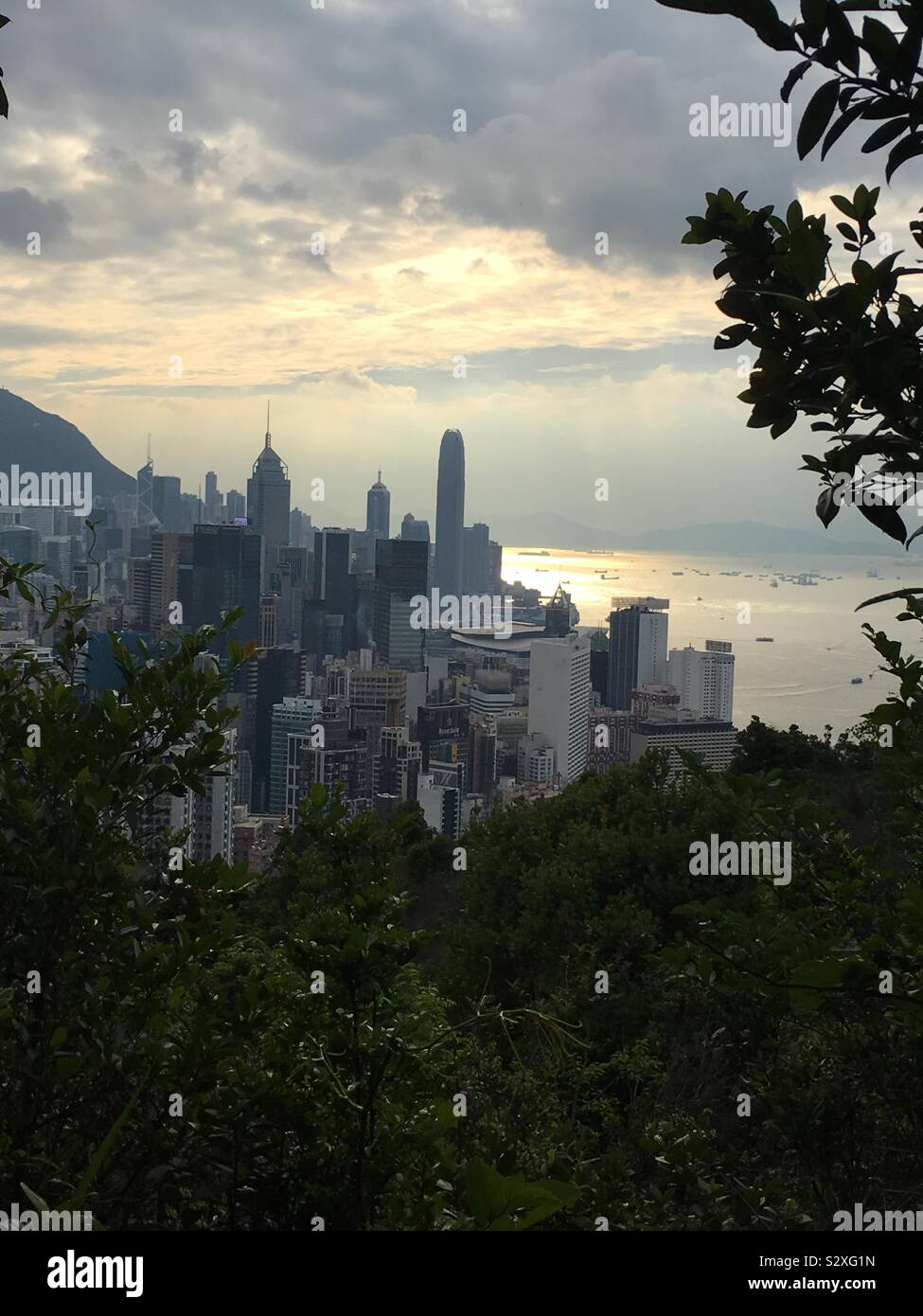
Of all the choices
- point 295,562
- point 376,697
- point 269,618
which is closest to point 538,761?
point 376,697

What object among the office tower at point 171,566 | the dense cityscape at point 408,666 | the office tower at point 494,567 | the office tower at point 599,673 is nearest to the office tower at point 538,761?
the dense cityscape at point 408,666

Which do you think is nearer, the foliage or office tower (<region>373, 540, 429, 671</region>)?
the foliage

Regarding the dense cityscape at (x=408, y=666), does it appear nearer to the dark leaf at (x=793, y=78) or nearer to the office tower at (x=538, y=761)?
the office tower at (x=538, y=761)

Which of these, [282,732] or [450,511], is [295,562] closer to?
[450,511]

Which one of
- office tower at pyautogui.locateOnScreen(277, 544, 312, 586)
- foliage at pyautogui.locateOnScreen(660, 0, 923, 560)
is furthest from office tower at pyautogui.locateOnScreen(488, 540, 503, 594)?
foliage at pyautogui.locateOnScreen(660, 0, 923, 560)

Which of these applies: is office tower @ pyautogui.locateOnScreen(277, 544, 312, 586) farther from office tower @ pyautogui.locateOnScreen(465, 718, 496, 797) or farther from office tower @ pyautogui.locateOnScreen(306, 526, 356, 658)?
office tower @ pyautogui.locateOnScreen(465, 718, 496, 797)

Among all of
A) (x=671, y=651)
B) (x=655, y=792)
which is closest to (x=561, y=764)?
(x=671, y=651)
